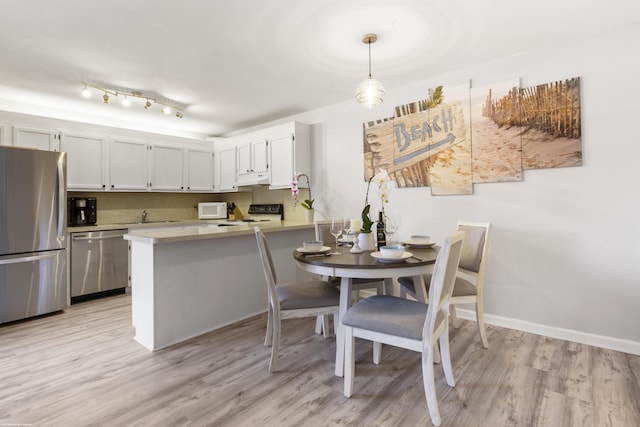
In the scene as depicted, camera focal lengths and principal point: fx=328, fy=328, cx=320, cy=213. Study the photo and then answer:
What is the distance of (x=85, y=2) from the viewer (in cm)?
204

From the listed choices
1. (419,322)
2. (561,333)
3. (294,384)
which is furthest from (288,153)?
(561,333)

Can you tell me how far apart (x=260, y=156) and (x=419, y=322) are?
3480 mm

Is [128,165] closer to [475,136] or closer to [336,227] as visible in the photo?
[336,227]

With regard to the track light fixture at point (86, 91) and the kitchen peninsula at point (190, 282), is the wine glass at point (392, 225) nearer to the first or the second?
the kitchen peninsula at point (190, 282)

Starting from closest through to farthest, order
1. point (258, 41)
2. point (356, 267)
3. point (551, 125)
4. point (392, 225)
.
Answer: point (356, 267), point (392, 225), point (258, 41), point (551, 125)

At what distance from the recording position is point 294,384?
6.65 feet

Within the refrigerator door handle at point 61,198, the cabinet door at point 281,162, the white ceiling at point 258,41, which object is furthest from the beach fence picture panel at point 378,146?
the refrigerator door handle at point 61,198

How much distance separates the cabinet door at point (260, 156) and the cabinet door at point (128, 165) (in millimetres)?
1542

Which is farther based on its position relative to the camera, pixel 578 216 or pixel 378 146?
pixel 378 146

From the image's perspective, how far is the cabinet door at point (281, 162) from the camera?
13.9 feet

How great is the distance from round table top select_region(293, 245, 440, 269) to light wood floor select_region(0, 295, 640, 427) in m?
0.75

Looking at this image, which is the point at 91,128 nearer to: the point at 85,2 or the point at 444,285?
the point at 85,2

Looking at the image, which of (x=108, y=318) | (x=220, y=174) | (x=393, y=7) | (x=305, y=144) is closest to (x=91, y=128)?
(x=220, y=174)

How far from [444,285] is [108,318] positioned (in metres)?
3.23
